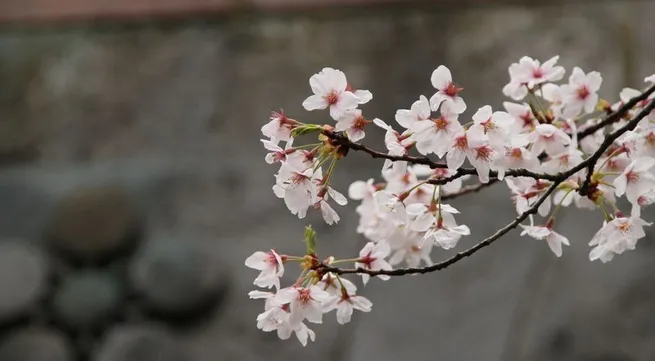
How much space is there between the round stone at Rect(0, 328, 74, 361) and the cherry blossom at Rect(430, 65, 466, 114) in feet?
3.57

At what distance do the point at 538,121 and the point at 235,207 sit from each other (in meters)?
0.86

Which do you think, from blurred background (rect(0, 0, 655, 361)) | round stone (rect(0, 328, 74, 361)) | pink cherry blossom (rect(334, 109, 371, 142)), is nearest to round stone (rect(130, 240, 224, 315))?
blurred background (rect(0, 0, 655, 361))

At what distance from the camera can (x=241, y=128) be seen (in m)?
1.51

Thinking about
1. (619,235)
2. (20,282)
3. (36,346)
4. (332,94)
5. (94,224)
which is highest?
(332,94)

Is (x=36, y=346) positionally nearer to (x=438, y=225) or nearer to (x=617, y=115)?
(x=438, y=225)

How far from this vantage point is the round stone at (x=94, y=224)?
56.0 inches

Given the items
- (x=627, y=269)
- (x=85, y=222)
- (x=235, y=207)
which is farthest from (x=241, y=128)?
(x=627, y=269)

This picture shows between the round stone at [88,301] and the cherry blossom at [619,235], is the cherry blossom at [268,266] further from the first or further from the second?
the round stone at [88,301]

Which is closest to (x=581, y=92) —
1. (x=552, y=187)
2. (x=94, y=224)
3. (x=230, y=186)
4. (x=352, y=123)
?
(x=552, y=187)

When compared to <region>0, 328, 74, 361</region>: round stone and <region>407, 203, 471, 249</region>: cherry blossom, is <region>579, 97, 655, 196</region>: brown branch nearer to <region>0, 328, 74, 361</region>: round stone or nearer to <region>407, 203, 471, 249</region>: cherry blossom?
<region>407, 203, 471, 249</region>: cherry blossom

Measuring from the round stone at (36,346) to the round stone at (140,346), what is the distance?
0.24 feet

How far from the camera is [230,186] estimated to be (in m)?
1.47

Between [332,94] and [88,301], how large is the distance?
0.99 m

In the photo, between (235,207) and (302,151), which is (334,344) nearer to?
(235,207)
